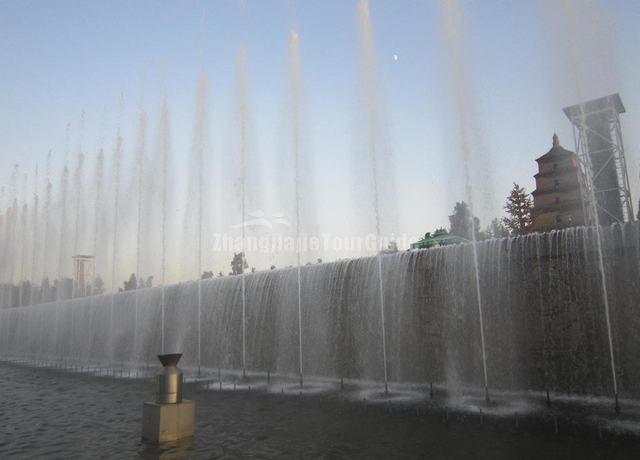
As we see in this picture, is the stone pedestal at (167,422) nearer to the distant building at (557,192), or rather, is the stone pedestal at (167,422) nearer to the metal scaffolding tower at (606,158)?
the metal scaffolding tower at (606,158)

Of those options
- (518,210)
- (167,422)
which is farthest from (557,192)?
(167,422)

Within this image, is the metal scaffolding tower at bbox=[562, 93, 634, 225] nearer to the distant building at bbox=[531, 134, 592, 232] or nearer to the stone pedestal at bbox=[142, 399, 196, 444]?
the distant building at bbox=[531, 134, 592, 232]

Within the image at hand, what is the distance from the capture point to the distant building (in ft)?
145

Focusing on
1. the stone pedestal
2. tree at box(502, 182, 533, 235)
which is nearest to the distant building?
tree at box(502, 182, 533, 235)

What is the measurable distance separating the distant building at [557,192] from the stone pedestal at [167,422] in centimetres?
4176

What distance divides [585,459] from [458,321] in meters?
8.23

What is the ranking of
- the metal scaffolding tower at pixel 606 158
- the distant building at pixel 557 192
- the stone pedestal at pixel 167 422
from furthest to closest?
the distant building at pixel 557 192 < the metal scaffolding tower at pixel 606 158 < the stone pedestal at pixel 167 422

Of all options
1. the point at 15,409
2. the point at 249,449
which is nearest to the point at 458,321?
the point at 249,449

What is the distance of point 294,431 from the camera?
31.2 ft

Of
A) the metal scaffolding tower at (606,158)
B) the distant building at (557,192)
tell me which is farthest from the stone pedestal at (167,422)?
the distant building at (557,192)

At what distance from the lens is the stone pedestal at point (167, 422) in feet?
28.0

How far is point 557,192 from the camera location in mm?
46688

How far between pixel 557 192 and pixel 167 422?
46.9m

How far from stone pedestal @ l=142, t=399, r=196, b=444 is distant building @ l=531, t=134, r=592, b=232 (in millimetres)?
41761
